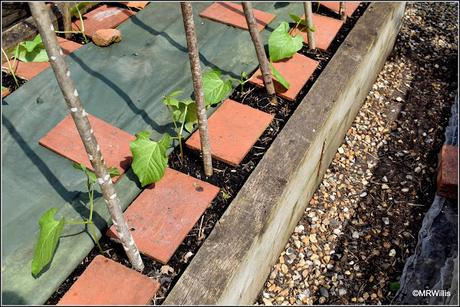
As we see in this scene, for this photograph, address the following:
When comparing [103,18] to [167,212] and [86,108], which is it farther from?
[167,212]

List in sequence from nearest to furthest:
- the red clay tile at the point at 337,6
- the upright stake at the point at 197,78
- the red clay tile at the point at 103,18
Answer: the upright stake at the point at 197,78
the red clay tile at the point at 103,18
the red clay tile at the point at 337,6

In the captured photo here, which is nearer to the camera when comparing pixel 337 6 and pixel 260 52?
pixel 260 52

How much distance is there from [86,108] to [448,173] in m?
2.04

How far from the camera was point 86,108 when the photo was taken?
2.09 meters

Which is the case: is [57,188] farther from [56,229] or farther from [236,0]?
[236,0]

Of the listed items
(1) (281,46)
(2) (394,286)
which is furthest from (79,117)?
(2) (394,286)

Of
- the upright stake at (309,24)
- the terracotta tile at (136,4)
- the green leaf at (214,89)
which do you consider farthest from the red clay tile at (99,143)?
the upright stake at (309,24)

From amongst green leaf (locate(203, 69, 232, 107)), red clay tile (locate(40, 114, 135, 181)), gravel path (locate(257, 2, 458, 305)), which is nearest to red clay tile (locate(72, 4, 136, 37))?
red clay tile (locate(40, 114, 135, 181))

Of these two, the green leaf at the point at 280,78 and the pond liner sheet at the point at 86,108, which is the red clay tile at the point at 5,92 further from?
the green leaf at the point at 280,78

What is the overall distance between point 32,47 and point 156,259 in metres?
1.31

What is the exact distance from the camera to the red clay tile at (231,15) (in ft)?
8.84

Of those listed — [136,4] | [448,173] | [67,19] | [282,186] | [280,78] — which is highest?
[67,19]

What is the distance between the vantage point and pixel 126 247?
146cm

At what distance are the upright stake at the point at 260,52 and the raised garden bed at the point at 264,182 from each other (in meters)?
0.06
